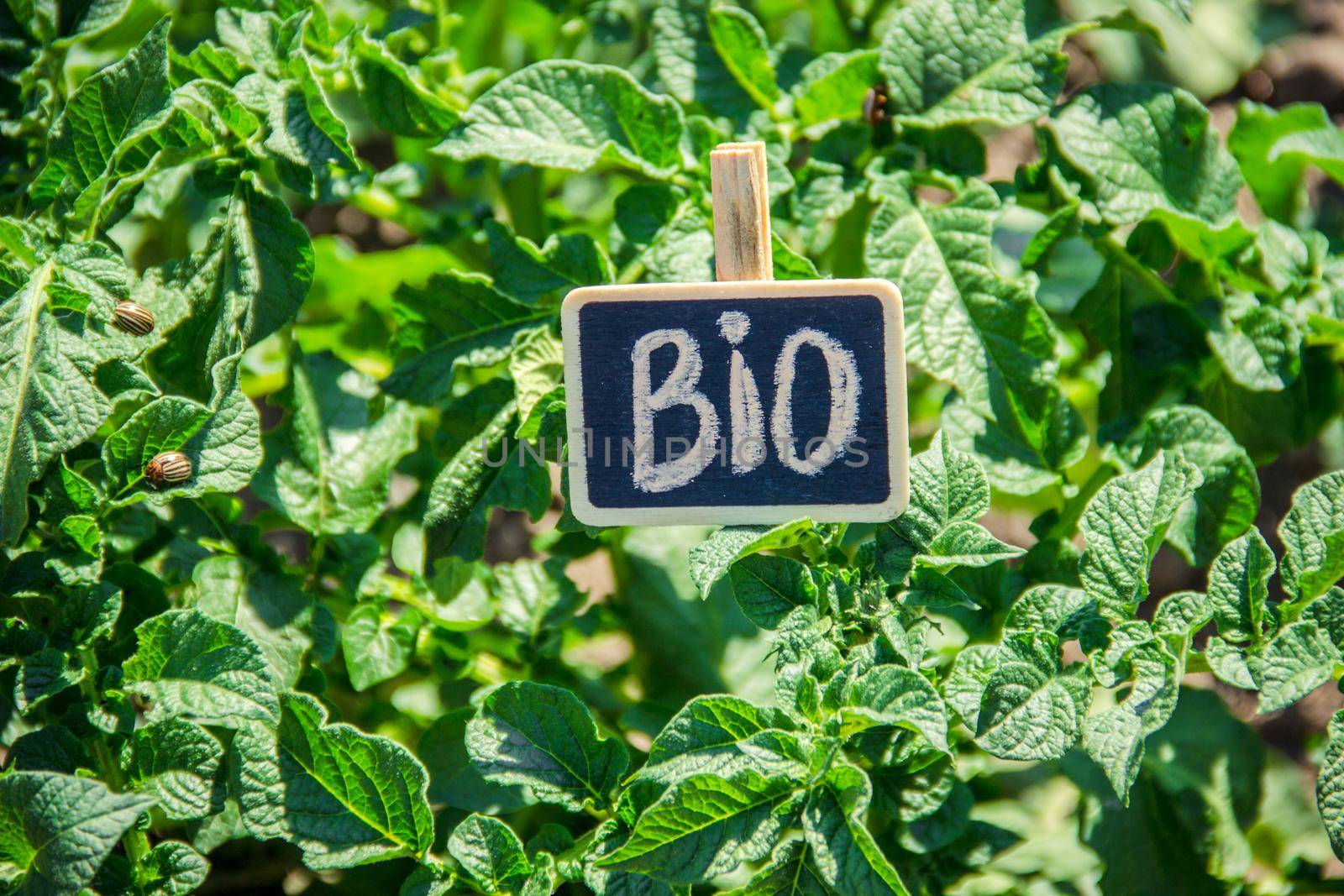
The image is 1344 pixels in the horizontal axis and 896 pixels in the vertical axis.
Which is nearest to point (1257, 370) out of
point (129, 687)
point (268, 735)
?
point (268, 735)

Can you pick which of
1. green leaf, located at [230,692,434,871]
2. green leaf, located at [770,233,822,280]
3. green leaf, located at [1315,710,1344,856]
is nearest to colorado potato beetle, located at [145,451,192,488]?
green leaf, located at [230,692,434,871]

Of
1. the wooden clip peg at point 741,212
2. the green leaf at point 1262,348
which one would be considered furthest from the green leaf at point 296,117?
the green leaf at point 1262,348

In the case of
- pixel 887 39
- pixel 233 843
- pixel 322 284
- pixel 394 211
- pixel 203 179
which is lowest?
pixel 233 843

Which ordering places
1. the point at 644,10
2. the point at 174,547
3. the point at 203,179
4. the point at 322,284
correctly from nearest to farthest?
the point at 203,179
the point at 174,547
the point at 644,10
the point at 322,284

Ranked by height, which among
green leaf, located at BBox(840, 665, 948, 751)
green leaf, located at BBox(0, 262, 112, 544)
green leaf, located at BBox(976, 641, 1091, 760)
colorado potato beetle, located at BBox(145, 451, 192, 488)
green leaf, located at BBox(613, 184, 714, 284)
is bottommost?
green leaf, located at BBox(976, 641, 1091, 760)

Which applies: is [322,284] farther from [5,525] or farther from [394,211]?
[5,525]

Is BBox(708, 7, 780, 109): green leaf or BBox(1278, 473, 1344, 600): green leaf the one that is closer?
BBox(1278, 473, 1344, 600): green leaf

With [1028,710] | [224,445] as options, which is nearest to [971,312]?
[1028,710]

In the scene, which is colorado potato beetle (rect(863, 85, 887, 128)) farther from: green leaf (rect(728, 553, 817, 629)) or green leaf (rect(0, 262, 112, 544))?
green leaf (rect(0, 262, 112, 544))
